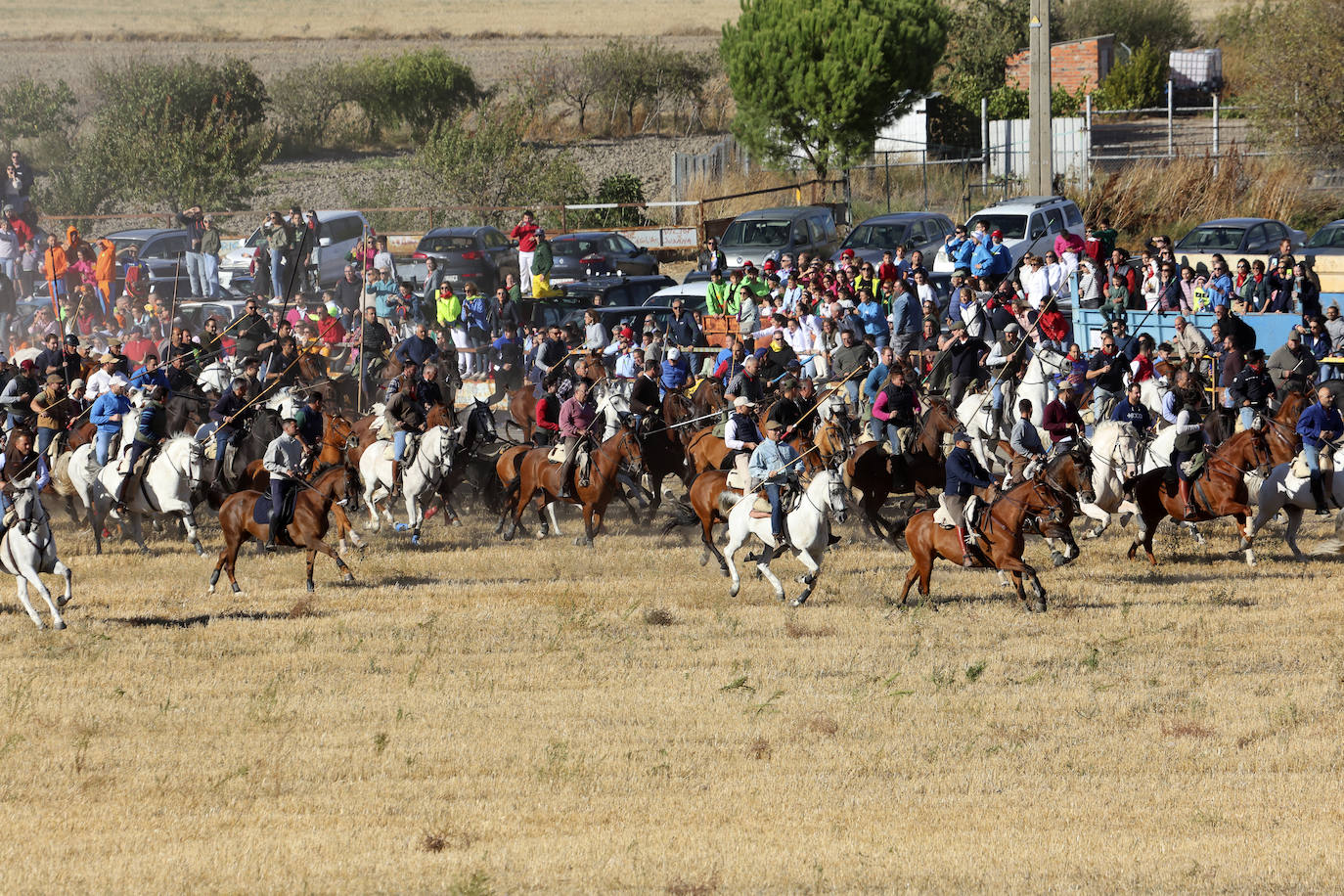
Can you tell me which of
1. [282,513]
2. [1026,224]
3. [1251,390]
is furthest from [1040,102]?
[282,513]

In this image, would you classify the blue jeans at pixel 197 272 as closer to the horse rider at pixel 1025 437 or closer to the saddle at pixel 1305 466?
the horse rider at pixel 1025 437

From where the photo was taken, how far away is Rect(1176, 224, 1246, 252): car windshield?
30312mm

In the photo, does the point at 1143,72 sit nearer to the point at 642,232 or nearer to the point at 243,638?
the point at 642,232

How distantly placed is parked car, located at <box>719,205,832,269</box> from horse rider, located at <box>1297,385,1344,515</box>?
15.1m

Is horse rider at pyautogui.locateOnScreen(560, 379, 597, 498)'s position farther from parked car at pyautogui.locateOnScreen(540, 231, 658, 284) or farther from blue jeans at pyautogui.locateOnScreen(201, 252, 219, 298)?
blue jeans at pyautogui.locateOnScreen(201, 252, 219, 298)

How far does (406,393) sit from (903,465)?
6.76 metres

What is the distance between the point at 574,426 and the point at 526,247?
1209 cm

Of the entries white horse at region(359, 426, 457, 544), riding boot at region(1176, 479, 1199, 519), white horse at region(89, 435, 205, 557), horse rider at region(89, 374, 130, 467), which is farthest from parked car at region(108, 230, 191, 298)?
riding boot at region(1176, 479, 1199, 519)

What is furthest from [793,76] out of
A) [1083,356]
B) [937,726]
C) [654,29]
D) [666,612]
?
[654,29]

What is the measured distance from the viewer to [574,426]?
20.8 metres

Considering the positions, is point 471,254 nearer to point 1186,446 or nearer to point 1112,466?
point 1112,466

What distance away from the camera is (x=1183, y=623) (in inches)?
651

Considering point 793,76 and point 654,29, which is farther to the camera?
point 654,29

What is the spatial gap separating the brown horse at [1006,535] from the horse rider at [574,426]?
4926 millimetres
